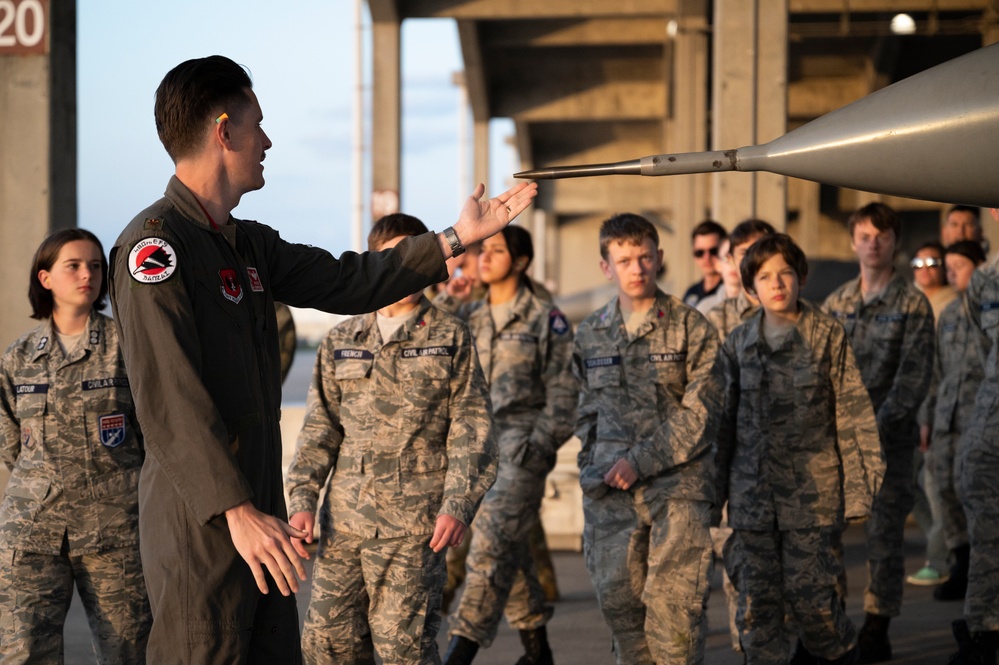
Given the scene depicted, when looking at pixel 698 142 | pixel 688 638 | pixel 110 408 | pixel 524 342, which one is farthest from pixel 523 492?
pixel 698 142

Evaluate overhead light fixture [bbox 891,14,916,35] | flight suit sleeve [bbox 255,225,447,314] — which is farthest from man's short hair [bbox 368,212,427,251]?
overhead light fixture [bbox 891,14,916,35]

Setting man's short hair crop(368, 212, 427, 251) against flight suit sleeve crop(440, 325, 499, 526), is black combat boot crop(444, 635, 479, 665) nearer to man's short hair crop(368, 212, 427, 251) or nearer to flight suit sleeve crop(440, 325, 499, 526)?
flight suit sleeve crop(440, 325, 499, 526)

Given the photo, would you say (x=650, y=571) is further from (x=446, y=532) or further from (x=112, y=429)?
(x=112, y=429)

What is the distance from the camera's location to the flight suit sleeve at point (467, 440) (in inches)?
177

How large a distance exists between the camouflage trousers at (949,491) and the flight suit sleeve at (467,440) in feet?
14.9

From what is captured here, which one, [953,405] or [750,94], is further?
[750,94]

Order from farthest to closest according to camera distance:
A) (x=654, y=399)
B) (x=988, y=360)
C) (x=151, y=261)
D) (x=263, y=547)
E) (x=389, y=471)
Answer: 1. (x=988, y=360)
2. (x=654, y=399)
3. (x=389, y=471)
4. (x=151, y=261)
5. (x=263, y=547)

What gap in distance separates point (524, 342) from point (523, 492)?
0.78 metres

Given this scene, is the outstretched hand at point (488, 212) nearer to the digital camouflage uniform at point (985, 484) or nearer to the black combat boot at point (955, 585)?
the digital camouflage uniform at point (985, 484)

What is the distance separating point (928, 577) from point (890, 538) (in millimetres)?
2000

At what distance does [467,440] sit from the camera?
4.68 m

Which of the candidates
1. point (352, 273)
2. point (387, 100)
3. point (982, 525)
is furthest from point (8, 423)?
point (387, 100)

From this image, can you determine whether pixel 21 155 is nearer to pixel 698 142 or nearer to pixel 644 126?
pixel 698 142

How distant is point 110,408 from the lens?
16.1ft
